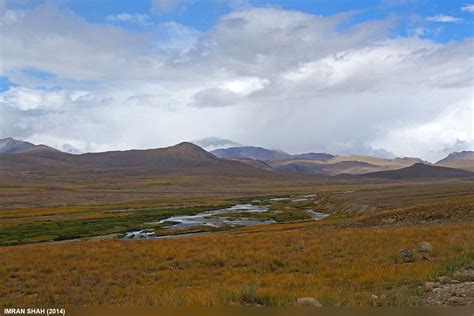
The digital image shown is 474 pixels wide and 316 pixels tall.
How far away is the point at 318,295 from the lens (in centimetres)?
1202

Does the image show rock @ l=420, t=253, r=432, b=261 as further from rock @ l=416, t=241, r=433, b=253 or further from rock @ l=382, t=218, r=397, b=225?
rock @ l=382, t=218, r=397, b=225

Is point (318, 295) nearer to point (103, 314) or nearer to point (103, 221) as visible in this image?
point (103, 314)

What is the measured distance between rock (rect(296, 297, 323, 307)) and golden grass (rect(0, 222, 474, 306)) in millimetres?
328

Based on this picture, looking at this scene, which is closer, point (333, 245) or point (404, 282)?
point (404, 282)

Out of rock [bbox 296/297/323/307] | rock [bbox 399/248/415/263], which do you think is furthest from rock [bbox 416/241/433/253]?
rock [bbox 296/297/323/307]

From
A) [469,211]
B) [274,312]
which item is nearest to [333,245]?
[274,312]

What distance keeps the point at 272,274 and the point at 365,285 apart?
14.0 feet

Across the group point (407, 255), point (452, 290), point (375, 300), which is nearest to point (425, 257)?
point (407, 255)

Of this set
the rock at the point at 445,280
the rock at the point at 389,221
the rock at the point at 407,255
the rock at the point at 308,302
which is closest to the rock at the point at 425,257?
the rock at the point at 407,255

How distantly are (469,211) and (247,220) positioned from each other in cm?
3258

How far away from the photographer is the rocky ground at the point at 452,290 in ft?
35.7

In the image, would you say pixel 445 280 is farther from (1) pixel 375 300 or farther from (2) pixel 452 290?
(1) pixel 375 300

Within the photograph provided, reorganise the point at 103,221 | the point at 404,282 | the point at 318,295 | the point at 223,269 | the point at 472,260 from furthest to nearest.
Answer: the point at 103,221 → the point at 223,269 → the point at 472,260 → the point at 404,282 → the point at 318,295

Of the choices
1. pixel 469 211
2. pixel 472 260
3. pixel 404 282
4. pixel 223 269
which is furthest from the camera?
pixel 469 211
